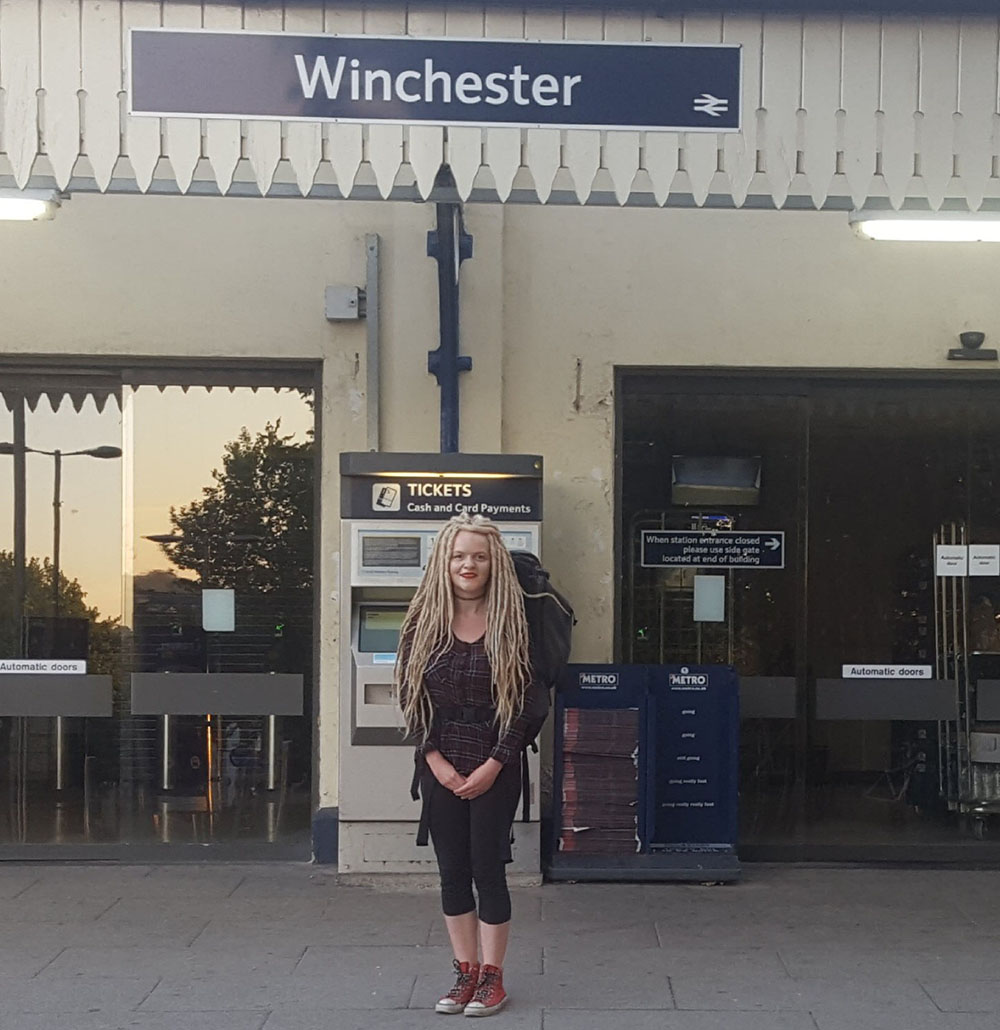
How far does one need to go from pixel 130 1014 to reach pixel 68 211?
4203 millimetres

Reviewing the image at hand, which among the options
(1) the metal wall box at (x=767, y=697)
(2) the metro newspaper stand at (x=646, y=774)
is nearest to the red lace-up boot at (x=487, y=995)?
(2) the metro newspaper stand at (x=646, y=774)

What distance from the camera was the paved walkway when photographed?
211 inches

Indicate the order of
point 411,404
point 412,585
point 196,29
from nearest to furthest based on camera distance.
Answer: point 196,29, point 412,585, point 411,404

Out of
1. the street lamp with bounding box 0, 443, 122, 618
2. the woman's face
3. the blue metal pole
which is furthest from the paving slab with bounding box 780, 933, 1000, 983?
the street lamp with bounding box 0, 443, 122, 618

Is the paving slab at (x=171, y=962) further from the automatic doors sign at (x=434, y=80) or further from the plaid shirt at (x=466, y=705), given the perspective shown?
the automatic doors sign at (x=434, y=80)

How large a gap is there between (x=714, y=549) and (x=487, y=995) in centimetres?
320

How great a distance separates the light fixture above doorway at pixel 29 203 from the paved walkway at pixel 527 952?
3.15m

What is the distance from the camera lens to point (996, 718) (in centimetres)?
782

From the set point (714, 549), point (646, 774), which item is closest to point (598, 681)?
point (646, 774)

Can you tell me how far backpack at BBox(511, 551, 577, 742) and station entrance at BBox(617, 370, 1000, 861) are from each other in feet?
7.38

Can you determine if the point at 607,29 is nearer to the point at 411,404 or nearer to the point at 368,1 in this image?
the point at 368,1

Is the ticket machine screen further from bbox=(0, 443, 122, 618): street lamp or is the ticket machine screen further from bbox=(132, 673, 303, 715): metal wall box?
bbox=(0, 443, 122, 618): street lamp

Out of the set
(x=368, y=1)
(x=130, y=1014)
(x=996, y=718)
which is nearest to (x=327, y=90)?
(x=368, y=1)

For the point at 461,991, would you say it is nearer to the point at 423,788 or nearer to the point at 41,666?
the point at 423,788
